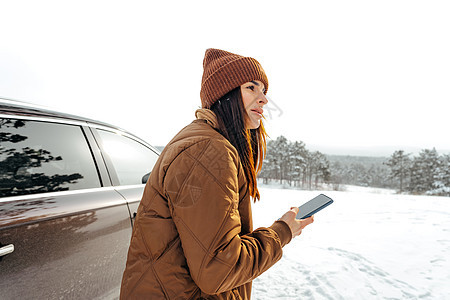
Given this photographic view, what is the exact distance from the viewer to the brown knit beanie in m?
1.41

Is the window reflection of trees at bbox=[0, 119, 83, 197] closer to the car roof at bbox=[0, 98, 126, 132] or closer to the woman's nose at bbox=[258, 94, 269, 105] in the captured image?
the car roof at bbox=[0, 98, 126, 132]

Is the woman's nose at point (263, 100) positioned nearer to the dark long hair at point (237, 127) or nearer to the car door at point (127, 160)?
the dark long hair at point (237, 127)

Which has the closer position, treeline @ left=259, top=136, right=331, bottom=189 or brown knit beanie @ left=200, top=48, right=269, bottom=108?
brown knit beanie @ left=200, top=48, right=269, bottom=108

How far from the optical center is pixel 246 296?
128cm

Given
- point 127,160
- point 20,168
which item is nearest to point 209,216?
point 20,168

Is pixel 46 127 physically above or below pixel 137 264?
above

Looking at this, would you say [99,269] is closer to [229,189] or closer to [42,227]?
[42,227]

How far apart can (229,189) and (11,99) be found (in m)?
1.79

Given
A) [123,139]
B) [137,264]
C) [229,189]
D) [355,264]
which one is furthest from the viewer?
[355,264]

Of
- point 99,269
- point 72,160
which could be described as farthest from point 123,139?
point 99,269

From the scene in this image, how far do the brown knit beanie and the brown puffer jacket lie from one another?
0.97 feet

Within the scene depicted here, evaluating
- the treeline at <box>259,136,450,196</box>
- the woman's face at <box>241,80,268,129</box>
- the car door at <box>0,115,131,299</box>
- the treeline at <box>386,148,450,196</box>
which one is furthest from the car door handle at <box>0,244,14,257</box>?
the treeline at <box>386,148,450,196</box>

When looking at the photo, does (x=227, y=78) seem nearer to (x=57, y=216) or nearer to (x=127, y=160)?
(x=57, y=216)

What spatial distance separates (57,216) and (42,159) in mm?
450
